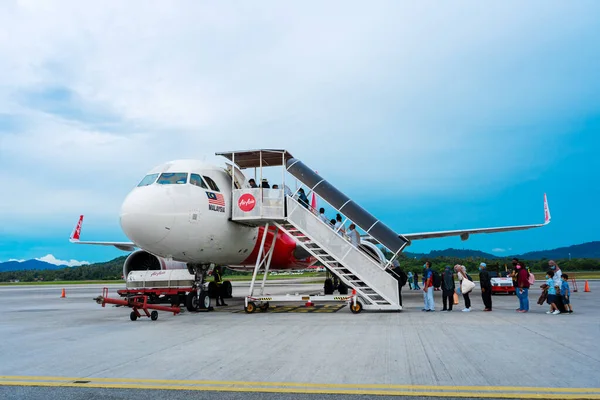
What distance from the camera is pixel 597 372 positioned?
5.49 meters

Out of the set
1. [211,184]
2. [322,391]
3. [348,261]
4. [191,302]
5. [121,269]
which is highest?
[211,184]

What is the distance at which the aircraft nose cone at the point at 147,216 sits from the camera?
11719 millimetres

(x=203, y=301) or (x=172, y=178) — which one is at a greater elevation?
(x=172, y=178)

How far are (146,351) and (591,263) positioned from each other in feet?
264

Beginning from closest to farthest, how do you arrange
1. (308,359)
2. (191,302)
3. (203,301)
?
(308,359), (191,302), (203,301)

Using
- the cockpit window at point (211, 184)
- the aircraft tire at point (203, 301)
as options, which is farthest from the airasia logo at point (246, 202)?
the aircraft tire at point (203, 301)

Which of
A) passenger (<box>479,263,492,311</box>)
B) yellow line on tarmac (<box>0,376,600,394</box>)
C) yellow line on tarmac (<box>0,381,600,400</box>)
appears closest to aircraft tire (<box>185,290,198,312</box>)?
yellow line on tarmac (<box>0,376,600,394</box>)

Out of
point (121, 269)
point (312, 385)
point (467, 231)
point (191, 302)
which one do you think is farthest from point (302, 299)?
point (121, 269)

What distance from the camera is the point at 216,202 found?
13.5 meters

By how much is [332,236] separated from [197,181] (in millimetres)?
4430

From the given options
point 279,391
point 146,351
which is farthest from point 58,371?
point 279,391

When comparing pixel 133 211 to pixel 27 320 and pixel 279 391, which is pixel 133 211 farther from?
pixel 279 391

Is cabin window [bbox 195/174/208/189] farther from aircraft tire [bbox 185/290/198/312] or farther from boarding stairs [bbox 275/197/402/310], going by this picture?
aircraft tire [bbox 185/290/198/312]

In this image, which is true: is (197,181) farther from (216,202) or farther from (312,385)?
(312,385)
